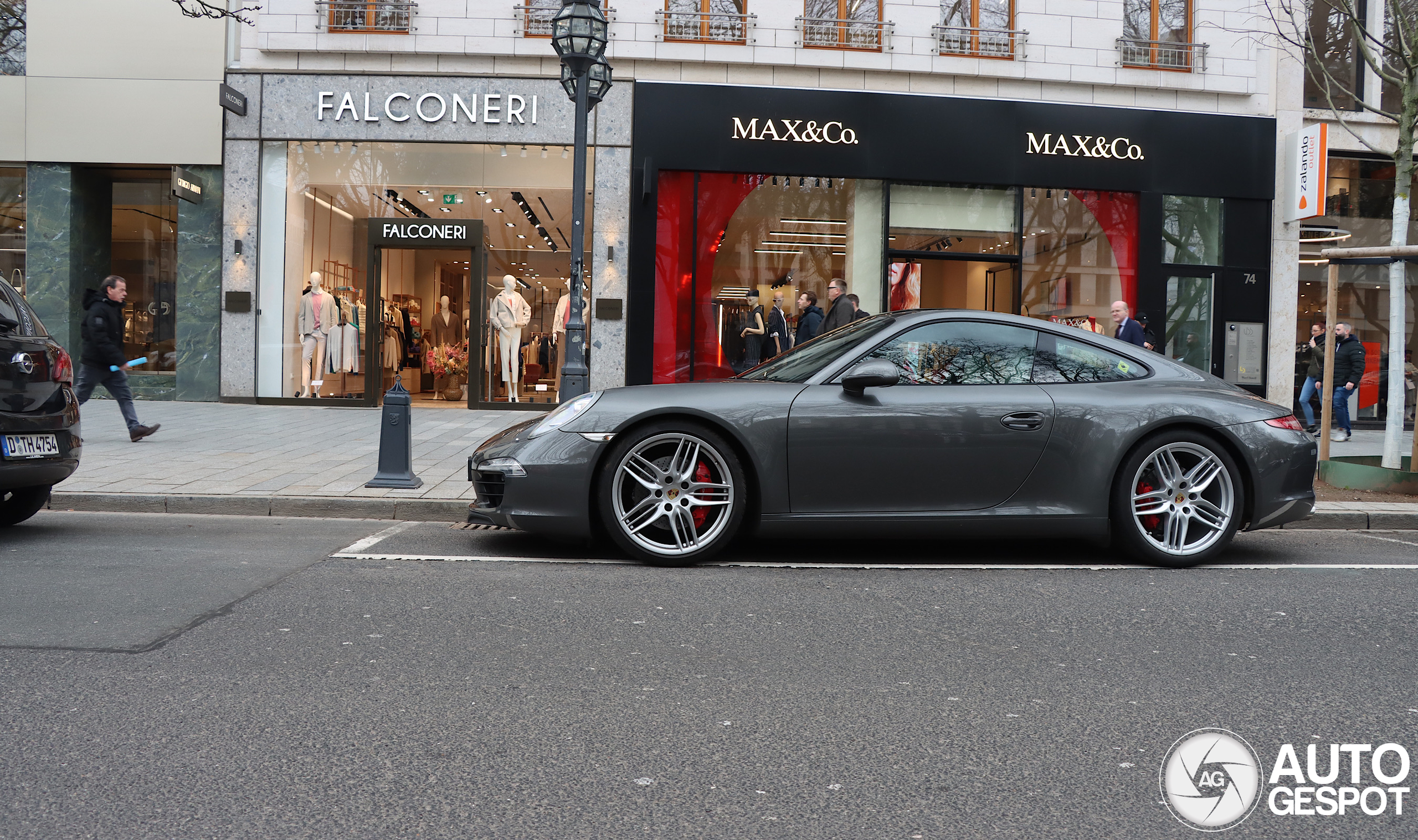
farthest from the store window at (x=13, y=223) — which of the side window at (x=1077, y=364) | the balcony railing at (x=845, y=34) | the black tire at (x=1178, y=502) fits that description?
the black tire at (x=1178, y=502)

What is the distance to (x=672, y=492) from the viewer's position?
543 cm

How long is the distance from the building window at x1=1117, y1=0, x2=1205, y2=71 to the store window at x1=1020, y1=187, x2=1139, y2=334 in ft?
6.87

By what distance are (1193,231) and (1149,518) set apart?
42.2 ft

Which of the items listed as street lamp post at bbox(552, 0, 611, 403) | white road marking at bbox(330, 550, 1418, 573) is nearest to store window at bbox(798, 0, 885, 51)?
street lamp post at bbox(552, 0, 611, 403)

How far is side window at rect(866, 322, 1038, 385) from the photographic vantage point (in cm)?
566

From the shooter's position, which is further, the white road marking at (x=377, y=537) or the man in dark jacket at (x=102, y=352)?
the man in dark jacket at (x=102, y=352)

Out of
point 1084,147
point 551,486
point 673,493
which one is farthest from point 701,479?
point 1084,147

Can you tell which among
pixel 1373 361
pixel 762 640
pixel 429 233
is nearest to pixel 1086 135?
pixel 1373 361

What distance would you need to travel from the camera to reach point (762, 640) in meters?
3.99

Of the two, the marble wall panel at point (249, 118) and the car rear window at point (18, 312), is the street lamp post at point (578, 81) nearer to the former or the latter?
the car rear window at point (18, 312)

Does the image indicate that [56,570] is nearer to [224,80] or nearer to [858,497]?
[858,497]

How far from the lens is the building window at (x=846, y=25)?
632 inches

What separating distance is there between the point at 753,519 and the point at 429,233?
1232 cm

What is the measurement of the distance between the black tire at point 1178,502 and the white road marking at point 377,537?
4.05 metres
